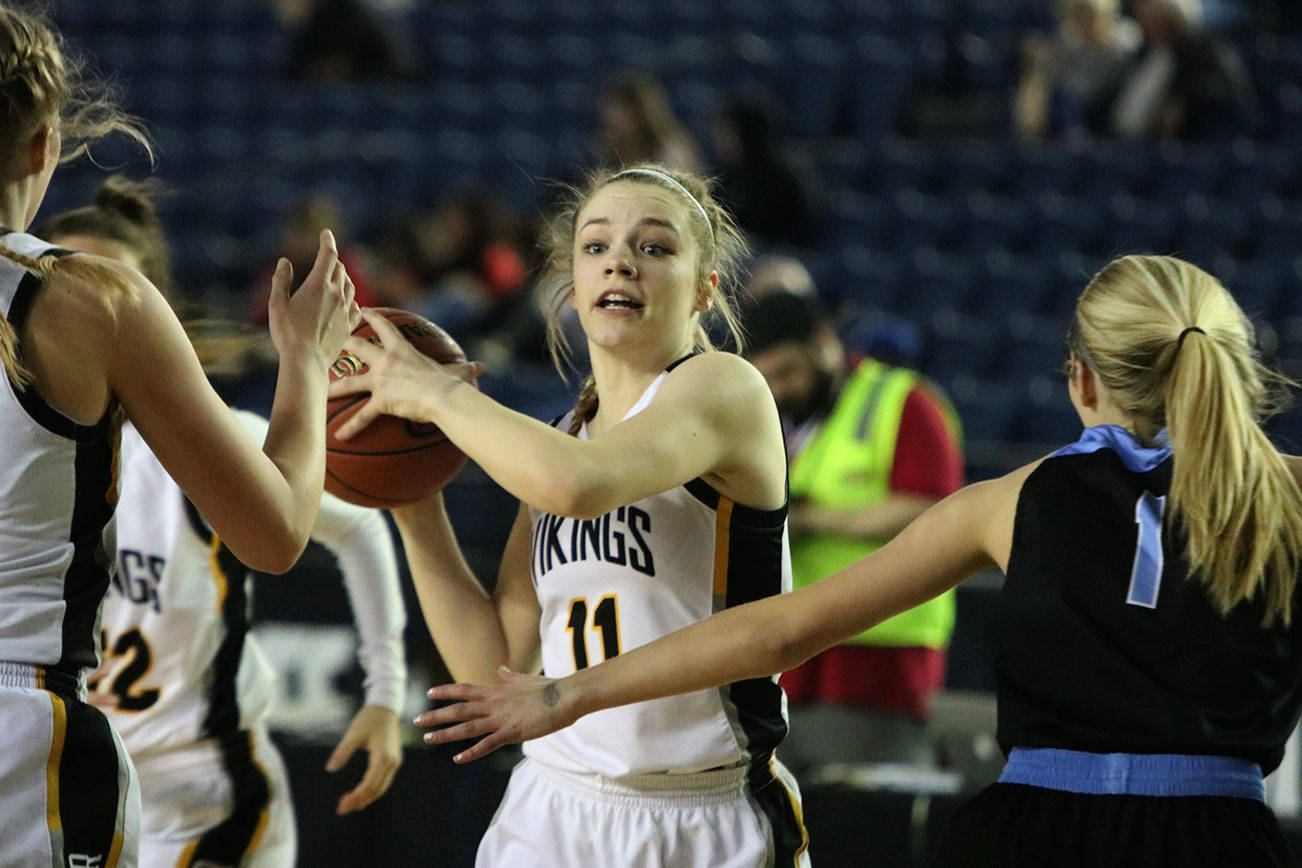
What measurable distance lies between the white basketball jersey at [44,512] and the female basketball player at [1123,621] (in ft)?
1.72

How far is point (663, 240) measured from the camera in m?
2.73

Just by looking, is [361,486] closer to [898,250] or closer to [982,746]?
[982,746]

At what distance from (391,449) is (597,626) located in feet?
1.60

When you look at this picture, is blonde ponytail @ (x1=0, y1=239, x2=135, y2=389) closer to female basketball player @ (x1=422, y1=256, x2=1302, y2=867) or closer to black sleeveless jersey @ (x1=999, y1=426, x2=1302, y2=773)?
female basketball player @ (x1=422, y1=256, x2=1302, y2=867)

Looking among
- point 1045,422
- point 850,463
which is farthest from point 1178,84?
→ point 850,463

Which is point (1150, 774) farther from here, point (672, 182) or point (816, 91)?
point (816, 91)

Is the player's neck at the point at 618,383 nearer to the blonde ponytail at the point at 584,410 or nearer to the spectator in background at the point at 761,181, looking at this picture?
the blonde ponytail at the point at 584,410

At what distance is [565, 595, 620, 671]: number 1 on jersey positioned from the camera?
2.63 meters

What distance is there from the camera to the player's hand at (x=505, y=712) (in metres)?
2.27

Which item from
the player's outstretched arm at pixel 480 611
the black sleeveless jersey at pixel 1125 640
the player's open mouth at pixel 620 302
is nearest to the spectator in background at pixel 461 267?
the player's outstretched arm at pixel 480 611

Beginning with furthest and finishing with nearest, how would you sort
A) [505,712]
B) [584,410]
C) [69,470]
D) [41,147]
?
[584,410], [505,712], [41,147], [69,470]

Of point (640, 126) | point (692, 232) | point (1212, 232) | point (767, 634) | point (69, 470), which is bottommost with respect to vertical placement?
point (767, 634)

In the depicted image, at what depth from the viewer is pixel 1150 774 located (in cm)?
212

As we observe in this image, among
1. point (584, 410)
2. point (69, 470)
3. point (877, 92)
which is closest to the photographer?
point (69, 470)
